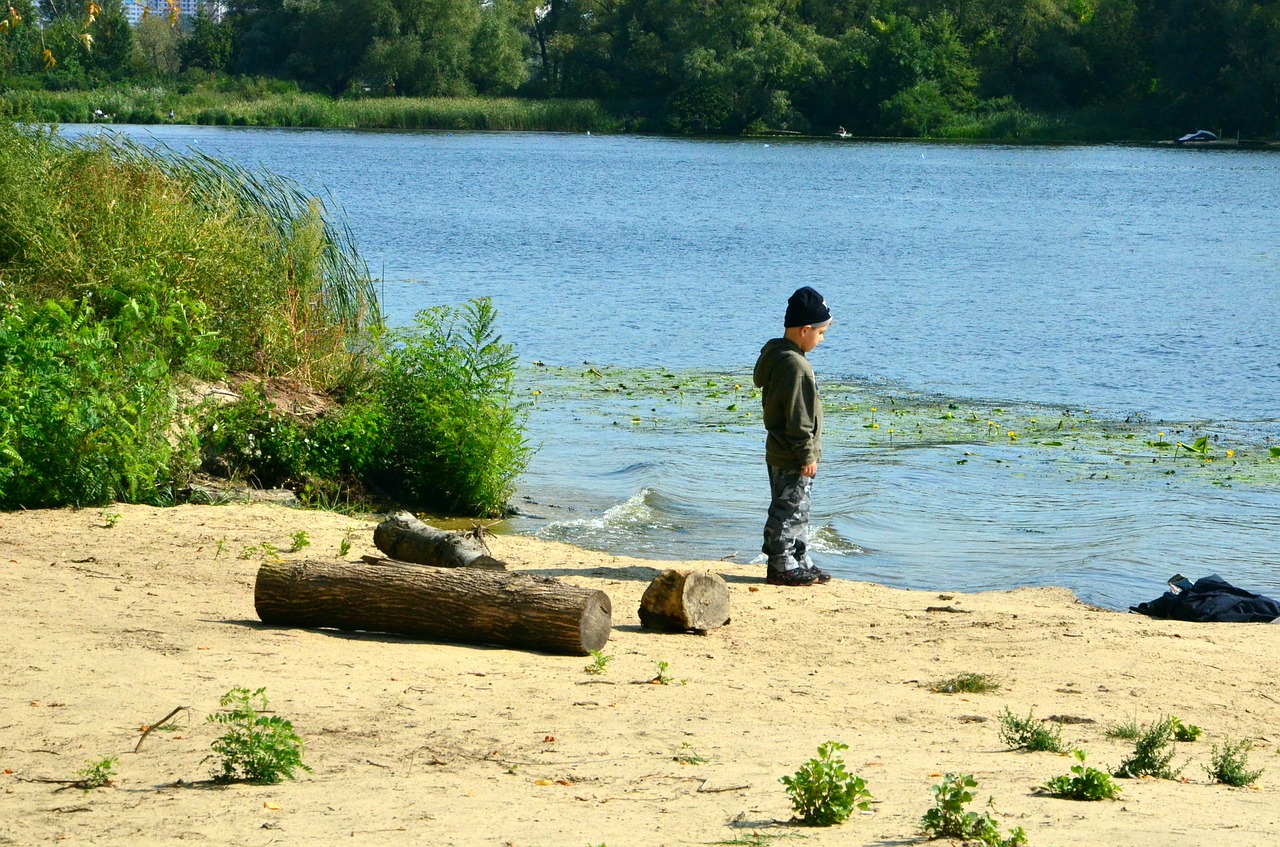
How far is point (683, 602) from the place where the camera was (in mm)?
7352

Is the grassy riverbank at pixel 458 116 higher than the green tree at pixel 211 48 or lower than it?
lower

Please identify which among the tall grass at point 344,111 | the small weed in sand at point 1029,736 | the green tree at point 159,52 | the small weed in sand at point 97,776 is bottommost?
the small weed in sand at point 1029,736

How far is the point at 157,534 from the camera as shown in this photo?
343 inches

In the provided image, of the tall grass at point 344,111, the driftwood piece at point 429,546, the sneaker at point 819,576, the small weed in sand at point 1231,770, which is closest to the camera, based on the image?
the small weed in sand at point 1231,770

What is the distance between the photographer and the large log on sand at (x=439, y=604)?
676cm

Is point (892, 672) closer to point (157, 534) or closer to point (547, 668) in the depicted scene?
point (547, 668)

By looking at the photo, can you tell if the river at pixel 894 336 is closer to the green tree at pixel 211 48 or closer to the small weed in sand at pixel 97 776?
the small weed in sand at pixel 97 776

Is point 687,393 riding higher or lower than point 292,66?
lower

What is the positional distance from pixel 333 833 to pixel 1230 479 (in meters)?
11.0

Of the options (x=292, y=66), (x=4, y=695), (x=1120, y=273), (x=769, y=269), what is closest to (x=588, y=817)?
(x=4, y=695)

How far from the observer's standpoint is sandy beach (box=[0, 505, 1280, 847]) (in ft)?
14.6

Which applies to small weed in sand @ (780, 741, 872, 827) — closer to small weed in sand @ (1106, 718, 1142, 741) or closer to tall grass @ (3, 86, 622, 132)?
small weed in sand @ (1106, 718, 1142, 741)

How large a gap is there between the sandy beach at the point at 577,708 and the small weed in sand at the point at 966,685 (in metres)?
0.04

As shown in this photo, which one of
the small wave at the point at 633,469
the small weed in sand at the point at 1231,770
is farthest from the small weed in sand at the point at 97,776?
the small wave at the point at 633,469
